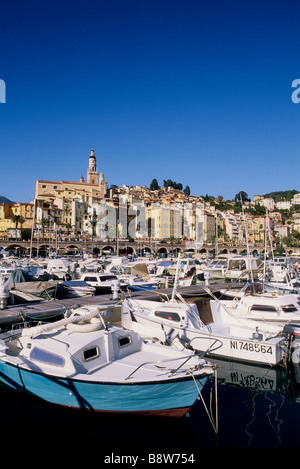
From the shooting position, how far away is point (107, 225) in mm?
122312

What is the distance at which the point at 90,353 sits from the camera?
34.6 feet

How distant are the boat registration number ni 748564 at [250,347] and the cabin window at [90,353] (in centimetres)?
620

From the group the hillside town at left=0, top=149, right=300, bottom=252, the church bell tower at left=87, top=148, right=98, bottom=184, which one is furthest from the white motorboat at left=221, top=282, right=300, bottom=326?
the church bell tower at left=87, top=148, right=98, bottom=184

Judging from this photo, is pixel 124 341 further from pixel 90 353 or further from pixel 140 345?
pixel 90 353

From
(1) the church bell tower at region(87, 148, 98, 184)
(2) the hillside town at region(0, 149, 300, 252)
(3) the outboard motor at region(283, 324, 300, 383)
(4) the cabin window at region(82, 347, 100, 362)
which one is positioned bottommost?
(3) the outboard motor at region(283, 324, 300, 383)

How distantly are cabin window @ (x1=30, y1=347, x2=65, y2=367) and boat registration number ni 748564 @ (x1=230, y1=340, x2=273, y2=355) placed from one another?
714 centimetres

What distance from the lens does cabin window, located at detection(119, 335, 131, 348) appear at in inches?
447

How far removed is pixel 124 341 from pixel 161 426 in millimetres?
2639

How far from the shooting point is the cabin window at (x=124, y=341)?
37.2 ft

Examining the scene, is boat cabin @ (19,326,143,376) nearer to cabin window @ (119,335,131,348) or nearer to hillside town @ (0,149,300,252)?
cabin window @ (119,335,131,348)

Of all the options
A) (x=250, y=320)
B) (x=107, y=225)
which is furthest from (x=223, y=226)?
(x=250, y=320)

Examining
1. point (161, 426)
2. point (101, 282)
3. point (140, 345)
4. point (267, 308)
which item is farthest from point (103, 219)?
point (161, 426)
